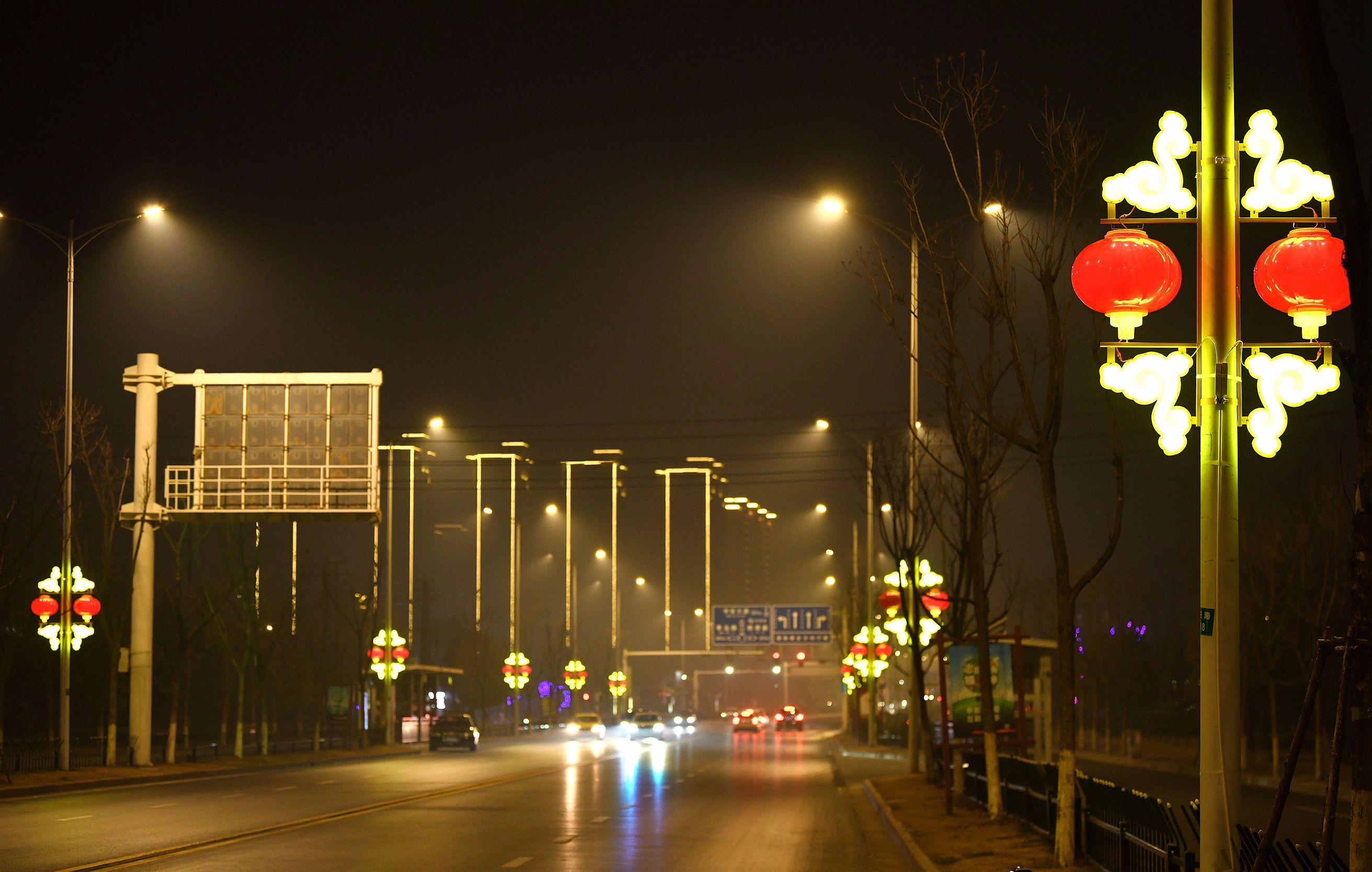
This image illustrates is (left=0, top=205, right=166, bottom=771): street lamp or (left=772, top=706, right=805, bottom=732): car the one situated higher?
(left=0, top=205, right=166, bottom=771): street lamp

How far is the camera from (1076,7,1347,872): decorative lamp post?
9383mm

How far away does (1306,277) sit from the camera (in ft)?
31.7

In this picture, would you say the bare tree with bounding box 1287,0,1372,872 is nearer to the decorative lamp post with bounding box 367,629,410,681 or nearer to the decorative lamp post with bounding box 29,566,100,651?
the decorative lamp post with bounding box 29,566,100,651

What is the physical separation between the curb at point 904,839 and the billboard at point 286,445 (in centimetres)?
1425

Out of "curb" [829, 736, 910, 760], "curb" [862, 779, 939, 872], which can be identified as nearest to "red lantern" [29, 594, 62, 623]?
"curb" [862, 779, 939, 872]

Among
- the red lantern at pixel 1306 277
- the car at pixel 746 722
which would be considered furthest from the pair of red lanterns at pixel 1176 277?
the car at pixel 746 722

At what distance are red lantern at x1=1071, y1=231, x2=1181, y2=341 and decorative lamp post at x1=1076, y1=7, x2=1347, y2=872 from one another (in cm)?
11

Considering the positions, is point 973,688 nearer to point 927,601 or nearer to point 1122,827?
point 927,601

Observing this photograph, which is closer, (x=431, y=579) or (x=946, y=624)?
(x=946, y=624)

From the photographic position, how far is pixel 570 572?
9850 cm

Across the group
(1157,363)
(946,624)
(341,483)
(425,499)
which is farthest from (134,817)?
(425,499)

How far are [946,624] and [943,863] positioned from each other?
47.3ft

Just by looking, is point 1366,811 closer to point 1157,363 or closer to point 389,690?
point 1157,363

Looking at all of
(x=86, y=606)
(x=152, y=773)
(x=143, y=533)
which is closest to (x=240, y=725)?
(x=152, y=773)
